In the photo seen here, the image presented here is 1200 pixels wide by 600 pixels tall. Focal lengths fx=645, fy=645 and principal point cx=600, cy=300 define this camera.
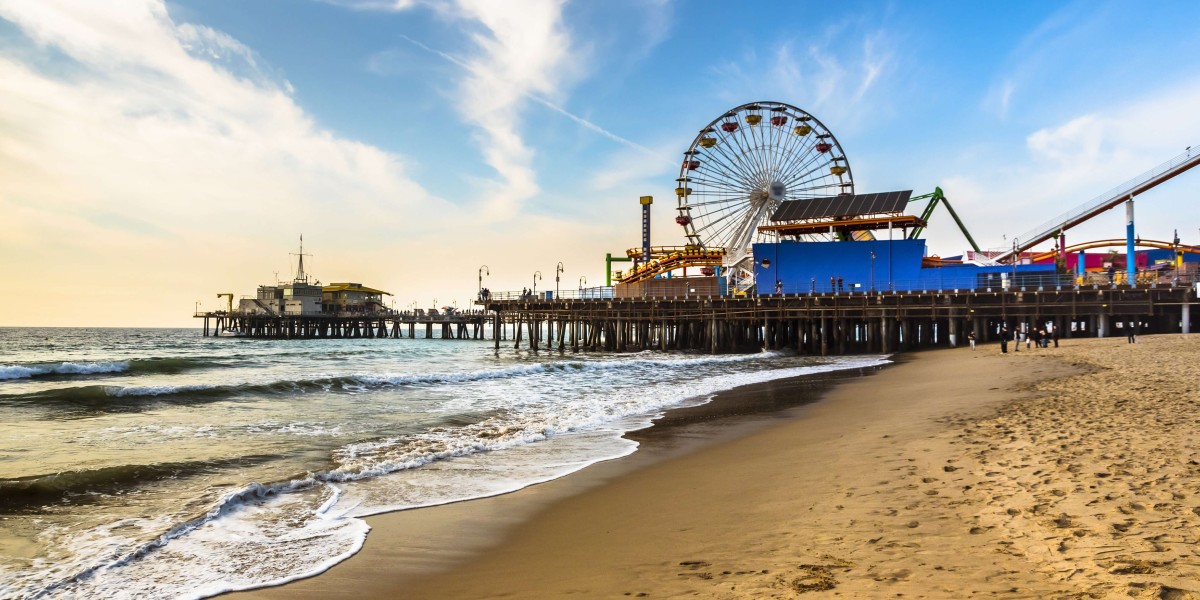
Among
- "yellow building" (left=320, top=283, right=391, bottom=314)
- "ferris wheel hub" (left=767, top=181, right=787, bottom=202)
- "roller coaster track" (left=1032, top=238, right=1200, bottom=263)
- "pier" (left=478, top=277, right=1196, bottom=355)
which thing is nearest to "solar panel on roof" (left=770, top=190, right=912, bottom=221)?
"ferris wheel hub" (left=767, top=181, right=787, bottom=202)

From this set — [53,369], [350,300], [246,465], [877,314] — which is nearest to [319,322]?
[350,300]

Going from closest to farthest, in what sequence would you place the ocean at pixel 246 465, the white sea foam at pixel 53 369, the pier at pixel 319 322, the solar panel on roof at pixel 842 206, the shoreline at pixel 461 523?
the shoreline at pixel 461 523, the ocean at pixel 246 465, the white sea foam at pixel 53 369, the solar panel on roof at pixel 842 206, the pier at pixel 319 322

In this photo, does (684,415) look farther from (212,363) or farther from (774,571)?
(212,363)

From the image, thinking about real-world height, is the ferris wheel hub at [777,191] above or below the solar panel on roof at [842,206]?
above

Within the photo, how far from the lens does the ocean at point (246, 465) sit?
16.5 ft

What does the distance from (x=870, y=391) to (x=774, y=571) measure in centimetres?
1351

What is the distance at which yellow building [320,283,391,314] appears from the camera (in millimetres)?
87062

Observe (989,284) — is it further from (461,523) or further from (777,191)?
(461,523)

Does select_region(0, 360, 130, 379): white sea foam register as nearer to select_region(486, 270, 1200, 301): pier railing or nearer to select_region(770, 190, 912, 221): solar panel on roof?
select_region(486, 270, 1200, 301): pier railing

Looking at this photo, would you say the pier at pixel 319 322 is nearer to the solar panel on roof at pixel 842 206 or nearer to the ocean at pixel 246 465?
the solar panel on roof at pixel 842 206

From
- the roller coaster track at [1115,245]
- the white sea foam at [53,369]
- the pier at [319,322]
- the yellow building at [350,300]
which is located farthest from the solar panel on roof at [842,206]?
the yellow building at [350,300]

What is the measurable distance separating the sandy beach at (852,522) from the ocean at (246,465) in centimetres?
81

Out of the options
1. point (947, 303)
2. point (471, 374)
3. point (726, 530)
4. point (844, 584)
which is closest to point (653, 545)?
point (726, 530)

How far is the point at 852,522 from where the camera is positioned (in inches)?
195
